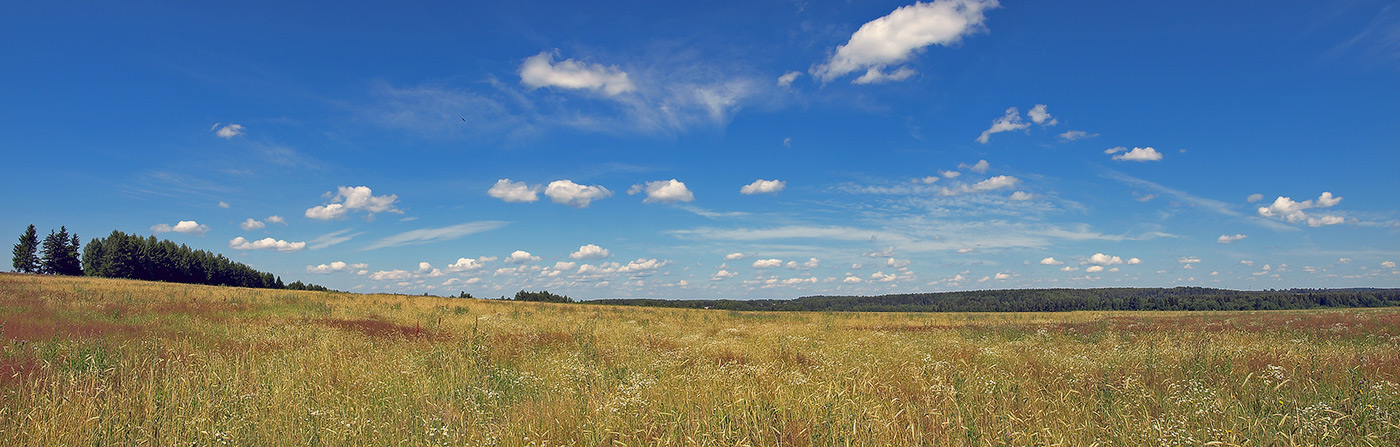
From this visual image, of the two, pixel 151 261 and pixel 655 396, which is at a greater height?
pixel 151 261

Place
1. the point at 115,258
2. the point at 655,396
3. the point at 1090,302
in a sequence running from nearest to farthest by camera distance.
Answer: the point at 655,396 → the point at 115,258 → the point at 1090,302

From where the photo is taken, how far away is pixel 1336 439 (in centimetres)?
480

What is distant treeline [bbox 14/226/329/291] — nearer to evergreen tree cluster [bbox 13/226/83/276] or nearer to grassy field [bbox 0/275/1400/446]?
evergreen tree cluster [bbox 13/226/83/276]

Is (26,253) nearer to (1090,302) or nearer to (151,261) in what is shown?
(151,261)

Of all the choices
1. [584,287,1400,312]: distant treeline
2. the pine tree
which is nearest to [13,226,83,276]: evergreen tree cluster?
the pine tree

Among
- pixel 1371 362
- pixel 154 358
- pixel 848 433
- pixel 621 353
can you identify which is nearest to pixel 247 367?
pixel 154 358

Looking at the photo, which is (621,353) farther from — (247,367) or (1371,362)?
(1371,362)

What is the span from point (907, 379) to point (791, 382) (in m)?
2.06

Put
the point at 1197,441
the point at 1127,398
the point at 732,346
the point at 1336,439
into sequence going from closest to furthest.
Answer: the point at 1197,441 → the point at 1336,439 → the point at 1127,398 → the point at 732,346

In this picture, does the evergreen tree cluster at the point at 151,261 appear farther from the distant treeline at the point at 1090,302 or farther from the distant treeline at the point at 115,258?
the distant treeline at the point at 1090,302

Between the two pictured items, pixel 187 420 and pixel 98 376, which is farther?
pixel 98 376

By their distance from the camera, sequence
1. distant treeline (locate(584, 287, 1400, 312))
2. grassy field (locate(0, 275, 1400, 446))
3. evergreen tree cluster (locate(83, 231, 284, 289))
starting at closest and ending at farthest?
grassy field (locate(0, 275, 1400, 446)) → distant treeline (locate(584, 287, 1400, 312)) → evergreen tree cluster (locate(83, 231, 284, 289))

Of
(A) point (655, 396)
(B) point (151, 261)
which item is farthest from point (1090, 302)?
(B) point (151, 261)

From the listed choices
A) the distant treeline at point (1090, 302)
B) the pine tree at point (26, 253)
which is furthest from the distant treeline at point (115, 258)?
the distant treeline at point (1090, 302)
